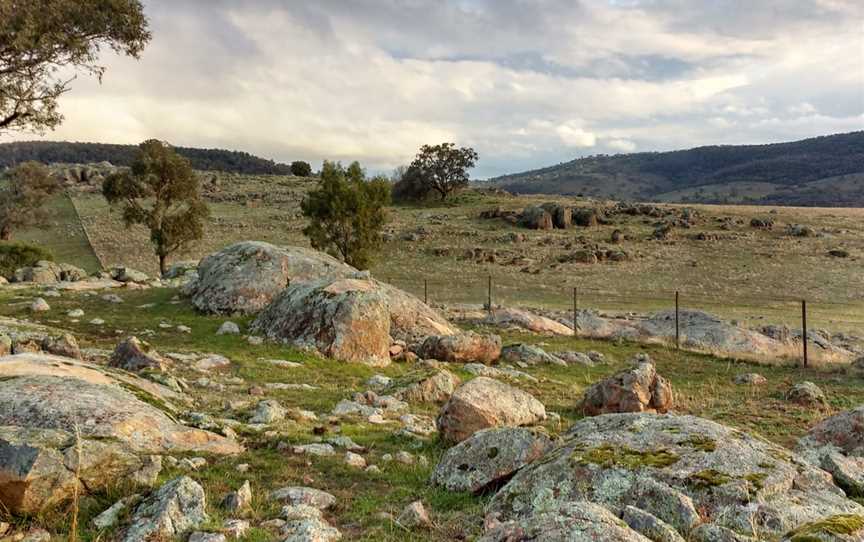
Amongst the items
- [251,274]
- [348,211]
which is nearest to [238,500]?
[251,274]

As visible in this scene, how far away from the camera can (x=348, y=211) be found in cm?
3706

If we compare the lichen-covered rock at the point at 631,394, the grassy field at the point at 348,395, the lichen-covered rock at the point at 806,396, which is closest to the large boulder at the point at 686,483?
the grassy field at the point at 348,395

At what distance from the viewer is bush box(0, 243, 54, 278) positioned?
42.0m

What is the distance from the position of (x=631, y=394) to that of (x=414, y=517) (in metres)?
8.26

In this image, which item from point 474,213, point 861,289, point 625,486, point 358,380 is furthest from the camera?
point 474,213

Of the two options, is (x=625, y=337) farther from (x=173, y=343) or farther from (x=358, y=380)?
(x=173, y=343)

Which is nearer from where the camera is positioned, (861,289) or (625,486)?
(625,486)

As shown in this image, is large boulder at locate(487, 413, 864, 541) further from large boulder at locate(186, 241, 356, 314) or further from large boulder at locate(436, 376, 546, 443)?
large boulder at locate(186, 241, 356, 314)

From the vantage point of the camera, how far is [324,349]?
1827 cm

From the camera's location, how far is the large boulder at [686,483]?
5.37m

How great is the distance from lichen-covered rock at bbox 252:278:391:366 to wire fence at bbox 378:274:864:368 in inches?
587

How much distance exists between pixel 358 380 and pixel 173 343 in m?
6.17

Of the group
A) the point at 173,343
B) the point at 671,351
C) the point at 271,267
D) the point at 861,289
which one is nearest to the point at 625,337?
the point at 671,351

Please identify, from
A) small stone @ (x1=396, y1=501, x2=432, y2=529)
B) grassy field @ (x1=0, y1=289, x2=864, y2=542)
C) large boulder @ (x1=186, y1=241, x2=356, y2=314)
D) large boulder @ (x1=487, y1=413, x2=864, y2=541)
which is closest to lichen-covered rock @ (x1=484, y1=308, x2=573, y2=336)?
grassy field @ (x1=0, y1=289, x2=864, y2=542)
